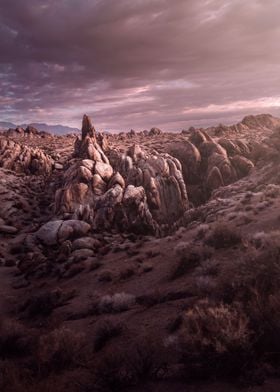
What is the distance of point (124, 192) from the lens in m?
45.6

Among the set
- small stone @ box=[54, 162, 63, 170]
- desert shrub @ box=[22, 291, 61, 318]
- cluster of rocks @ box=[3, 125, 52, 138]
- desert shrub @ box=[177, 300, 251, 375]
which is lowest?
desert shrub @ box=[22, 291, 61, 318]

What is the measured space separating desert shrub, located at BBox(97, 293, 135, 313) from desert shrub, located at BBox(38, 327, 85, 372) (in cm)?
396

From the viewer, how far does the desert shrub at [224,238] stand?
17406 millimetres

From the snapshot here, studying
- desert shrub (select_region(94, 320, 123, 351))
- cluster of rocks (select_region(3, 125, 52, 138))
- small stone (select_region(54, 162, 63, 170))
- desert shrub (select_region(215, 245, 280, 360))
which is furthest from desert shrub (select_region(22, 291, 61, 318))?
cluster of rocks (select_region(3, 125, 52, 138))

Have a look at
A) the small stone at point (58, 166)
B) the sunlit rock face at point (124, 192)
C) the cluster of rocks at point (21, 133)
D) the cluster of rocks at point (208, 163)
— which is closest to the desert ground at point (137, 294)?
the sunlit rock face at point (124, 192)

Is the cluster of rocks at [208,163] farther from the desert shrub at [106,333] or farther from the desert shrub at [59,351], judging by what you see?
the desert shrub at [59,351]

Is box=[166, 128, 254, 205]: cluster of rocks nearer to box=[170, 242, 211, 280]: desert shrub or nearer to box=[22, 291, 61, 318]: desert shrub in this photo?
box=[170, 242, 211, 280]: desert shrub

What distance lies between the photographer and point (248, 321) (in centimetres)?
752

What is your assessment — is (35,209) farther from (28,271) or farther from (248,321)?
(248,321)

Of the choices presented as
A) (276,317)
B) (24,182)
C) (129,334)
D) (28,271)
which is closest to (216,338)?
(276,317)

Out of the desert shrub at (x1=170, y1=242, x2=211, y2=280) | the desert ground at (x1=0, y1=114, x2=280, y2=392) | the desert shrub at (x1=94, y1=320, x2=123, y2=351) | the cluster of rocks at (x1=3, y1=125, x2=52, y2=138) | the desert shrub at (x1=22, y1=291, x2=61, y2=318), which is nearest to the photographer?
the desert ground at (x1=0, y1=114, x2=280, y2=392)

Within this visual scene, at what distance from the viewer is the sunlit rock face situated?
42250 millimetres

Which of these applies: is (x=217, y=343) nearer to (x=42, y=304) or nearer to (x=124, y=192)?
(x=42, y=304)

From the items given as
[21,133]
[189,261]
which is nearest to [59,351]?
[189,261]
